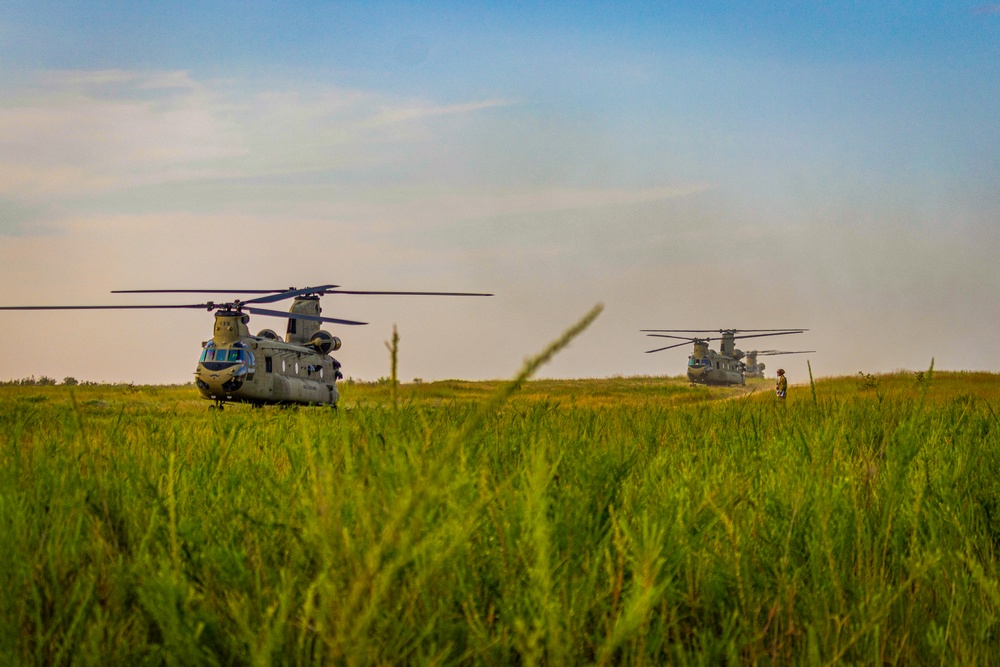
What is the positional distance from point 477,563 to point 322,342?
23331 mm

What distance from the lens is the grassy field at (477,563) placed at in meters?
1.85

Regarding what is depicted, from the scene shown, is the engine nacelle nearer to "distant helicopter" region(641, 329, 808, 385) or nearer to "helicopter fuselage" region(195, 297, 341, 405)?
"helicopter fuselage" region(195, 297, 341, 405)

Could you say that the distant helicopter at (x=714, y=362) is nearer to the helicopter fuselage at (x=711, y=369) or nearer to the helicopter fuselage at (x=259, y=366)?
the helicopter fuselage at (x=711, y=369)

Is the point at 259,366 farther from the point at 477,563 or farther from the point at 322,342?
the point at 477,563

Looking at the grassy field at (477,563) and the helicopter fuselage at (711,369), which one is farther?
the helicopter fuselage at (711,369)

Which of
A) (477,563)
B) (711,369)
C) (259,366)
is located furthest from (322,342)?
(711,369)

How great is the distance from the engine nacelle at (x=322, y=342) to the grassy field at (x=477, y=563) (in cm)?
2150

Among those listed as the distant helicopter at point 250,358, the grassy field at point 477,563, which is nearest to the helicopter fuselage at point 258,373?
the distant helicopter at point 250,358

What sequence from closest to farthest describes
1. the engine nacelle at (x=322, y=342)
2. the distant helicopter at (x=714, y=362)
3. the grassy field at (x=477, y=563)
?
the grassy field at (x=477, y=563)
the engine nacelle at (x=322, y=342)
the distant helicopter at (x=714, y=362)

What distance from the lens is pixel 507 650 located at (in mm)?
2023

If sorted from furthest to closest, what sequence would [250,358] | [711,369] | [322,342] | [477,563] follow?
[711,369], [322,342], [250,358], [477,563]

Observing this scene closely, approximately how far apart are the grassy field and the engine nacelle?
2150 cm

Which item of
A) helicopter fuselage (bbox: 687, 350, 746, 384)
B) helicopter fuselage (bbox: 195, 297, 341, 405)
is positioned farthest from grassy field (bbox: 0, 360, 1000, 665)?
helicopter fuselage (bbox: 687, 350, 746, 384)

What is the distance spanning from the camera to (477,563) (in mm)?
2531
